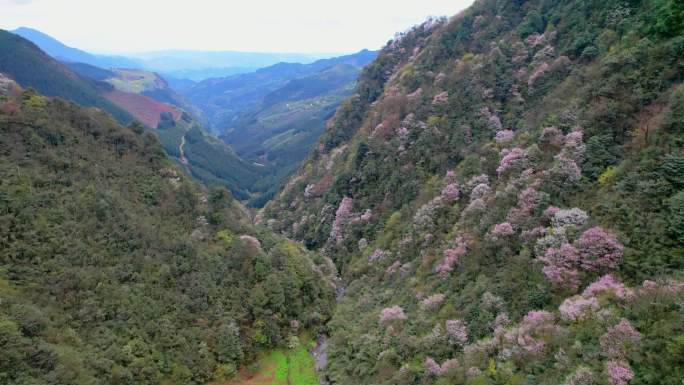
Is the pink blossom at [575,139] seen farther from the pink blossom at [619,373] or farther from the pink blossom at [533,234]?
the pink blossom at [619,373]

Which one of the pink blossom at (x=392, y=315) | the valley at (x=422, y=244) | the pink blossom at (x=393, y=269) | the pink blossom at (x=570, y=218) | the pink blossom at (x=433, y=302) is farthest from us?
the pink blossom at (x=393, y=269)

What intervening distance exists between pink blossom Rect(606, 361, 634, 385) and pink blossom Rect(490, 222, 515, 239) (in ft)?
49.4

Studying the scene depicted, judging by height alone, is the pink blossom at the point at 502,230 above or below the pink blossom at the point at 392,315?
above

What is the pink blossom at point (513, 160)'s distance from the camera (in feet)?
132

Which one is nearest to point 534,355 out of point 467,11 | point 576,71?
point 576,71

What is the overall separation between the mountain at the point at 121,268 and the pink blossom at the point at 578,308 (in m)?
29.6

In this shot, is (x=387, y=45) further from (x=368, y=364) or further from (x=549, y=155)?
(x=368, y=364)

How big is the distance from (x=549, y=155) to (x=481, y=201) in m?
7.11

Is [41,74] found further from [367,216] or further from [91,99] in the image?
[367,216]

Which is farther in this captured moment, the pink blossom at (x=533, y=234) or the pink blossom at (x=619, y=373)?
the pink blossom at (x=533, y=234)

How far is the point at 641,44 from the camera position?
35.6 meters

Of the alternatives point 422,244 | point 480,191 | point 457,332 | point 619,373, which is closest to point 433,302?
point 457,332

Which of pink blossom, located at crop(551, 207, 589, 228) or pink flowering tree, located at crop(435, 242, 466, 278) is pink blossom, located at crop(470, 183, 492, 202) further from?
pink blossom, located at crop(551, 207, 589, 228)

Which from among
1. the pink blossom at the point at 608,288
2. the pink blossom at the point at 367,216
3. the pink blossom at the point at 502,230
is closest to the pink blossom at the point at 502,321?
the pink blossom at the point at 608,288
